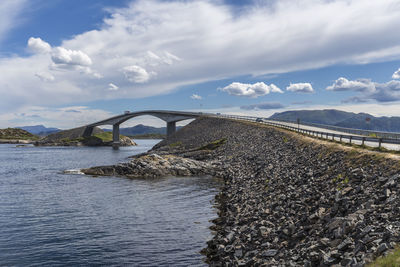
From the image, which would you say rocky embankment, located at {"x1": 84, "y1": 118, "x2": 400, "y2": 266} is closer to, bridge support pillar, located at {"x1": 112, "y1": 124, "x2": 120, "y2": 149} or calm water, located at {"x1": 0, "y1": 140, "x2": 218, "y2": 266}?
calm water, located at {"x1": 0, "y1": 140, "x2": 218, "y2": 266}

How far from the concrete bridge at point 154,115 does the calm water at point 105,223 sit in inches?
3658

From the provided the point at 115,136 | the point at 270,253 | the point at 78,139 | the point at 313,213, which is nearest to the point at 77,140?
the point at 78,139

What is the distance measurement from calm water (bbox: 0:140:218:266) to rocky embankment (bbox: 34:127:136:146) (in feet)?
449

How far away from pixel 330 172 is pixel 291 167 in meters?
8.73

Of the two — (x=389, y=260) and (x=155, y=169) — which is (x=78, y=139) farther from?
(x=389, y=260)

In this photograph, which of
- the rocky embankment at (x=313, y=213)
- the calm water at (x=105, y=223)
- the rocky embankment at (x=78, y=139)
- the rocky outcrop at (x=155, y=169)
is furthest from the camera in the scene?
the rocky embankment at (x=78, y=139)

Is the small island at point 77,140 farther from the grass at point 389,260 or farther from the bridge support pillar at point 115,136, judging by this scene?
the grass at point 389,260

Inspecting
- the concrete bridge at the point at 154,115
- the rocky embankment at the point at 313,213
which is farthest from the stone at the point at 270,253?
the concrete bridge at the point at 154,115

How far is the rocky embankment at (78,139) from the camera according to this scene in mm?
170625

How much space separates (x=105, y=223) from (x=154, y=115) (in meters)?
131

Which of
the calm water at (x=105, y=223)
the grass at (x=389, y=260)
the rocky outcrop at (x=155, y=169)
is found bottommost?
the calm water at (x=105, y=223)

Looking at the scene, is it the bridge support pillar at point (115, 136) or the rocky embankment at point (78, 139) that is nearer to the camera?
the bridge support pillar at point (115, 136)

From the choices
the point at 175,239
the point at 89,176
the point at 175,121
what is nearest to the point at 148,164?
the point at 89,176

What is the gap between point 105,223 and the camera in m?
23.7
